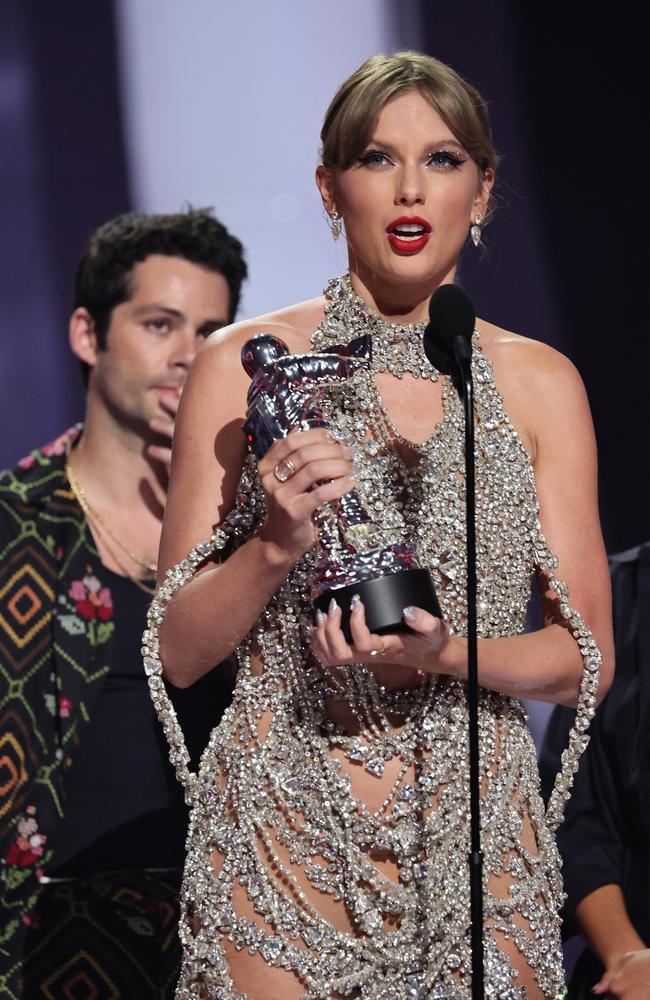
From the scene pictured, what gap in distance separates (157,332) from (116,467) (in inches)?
11.9

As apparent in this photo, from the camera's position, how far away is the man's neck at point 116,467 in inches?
109

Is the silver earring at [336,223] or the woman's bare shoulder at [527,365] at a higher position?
the silver earring at [336,223]

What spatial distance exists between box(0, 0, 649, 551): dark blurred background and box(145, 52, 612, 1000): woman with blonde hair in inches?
51.4

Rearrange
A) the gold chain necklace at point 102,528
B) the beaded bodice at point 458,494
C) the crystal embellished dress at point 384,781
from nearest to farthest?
the crystal embellished dress at point 384,781, the beaded bodice at point 458,494, the gold chain necklace at point 102,528

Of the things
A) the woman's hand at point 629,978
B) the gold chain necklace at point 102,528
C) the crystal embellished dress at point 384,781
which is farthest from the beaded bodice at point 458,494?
the gold chain necklace at point 102,528

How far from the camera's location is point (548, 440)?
1.65 m

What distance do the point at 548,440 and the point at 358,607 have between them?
0.43m

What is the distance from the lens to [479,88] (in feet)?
9.72

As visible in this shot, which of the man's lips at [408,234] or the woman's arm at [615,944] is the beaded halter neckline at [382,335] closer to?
the man's lips at [408,234]

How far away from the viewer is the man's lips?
5.24 feet

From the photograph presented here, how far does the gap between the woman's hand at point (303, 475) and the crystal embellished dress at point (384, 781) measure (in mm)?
97

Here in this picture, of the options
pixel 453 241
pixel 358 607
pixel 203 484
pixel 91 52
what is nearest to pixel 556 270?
pixel 91 52

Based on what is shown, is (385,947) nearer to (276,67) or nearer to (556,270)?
(556,270)

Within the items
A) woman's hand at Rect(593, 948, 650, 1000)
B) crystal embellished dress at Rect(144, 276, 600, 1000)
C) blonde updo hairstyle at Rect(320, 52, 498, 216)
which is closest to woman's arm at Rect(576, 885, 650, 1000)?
woman's hand at Rect(593, 948, 650, 1000)
